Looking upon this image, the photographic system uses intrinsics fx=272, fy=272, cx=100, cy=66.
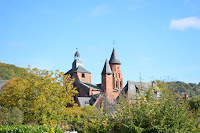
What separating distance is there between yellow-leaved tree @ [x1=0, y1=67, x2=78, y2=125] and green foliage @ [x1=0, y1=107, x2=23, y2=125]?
92 cm

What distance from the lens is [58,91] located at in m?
22.3

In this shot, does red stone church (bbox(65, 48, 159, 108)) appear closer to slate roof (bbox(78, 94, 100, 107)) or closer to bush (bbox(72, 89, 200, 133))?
slate roof (bbox(78, 94, 100, 107))

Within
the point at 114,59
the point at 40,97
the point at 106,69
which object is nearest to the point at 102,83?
the point at 106,69

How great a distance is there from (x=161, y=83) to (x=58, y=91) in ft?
37.2

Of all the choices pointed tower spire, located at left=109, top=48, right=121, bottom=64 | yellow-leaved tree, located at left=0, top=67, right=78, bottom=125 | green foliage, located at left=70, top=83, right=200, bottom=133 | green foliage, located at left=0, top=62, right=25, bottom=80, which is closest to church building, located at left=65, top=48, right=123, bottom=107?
pointed tower spire, located at left=109, top=48, right=121, bottom=64

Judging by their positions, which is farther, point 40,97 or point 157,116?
point 40,97

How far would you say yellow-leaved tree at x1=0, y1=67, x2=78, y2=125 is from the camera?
21.6 m

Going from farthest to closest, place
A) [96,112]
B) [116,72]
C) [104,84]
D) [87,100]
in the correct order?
1. [116,72]
2. [104,84]
3. [87,100]
4. [96,112]

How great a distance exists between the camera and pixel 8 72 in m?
82.9

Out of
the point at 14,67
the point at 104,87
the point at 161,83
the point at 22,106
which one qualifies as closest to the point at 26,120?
the point at 22,106

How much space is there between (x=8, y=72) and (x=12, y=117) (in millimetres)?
65703

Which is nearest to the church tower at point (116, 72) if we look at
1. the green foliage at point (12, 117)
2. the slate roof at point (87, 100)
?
the slate roof at point (87, 100)

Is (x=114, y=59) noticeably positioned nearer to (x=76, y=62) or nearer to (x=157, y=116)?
(x=76, y=62)

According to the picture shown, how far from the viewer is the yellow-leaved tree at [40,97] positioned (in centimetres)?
2158
